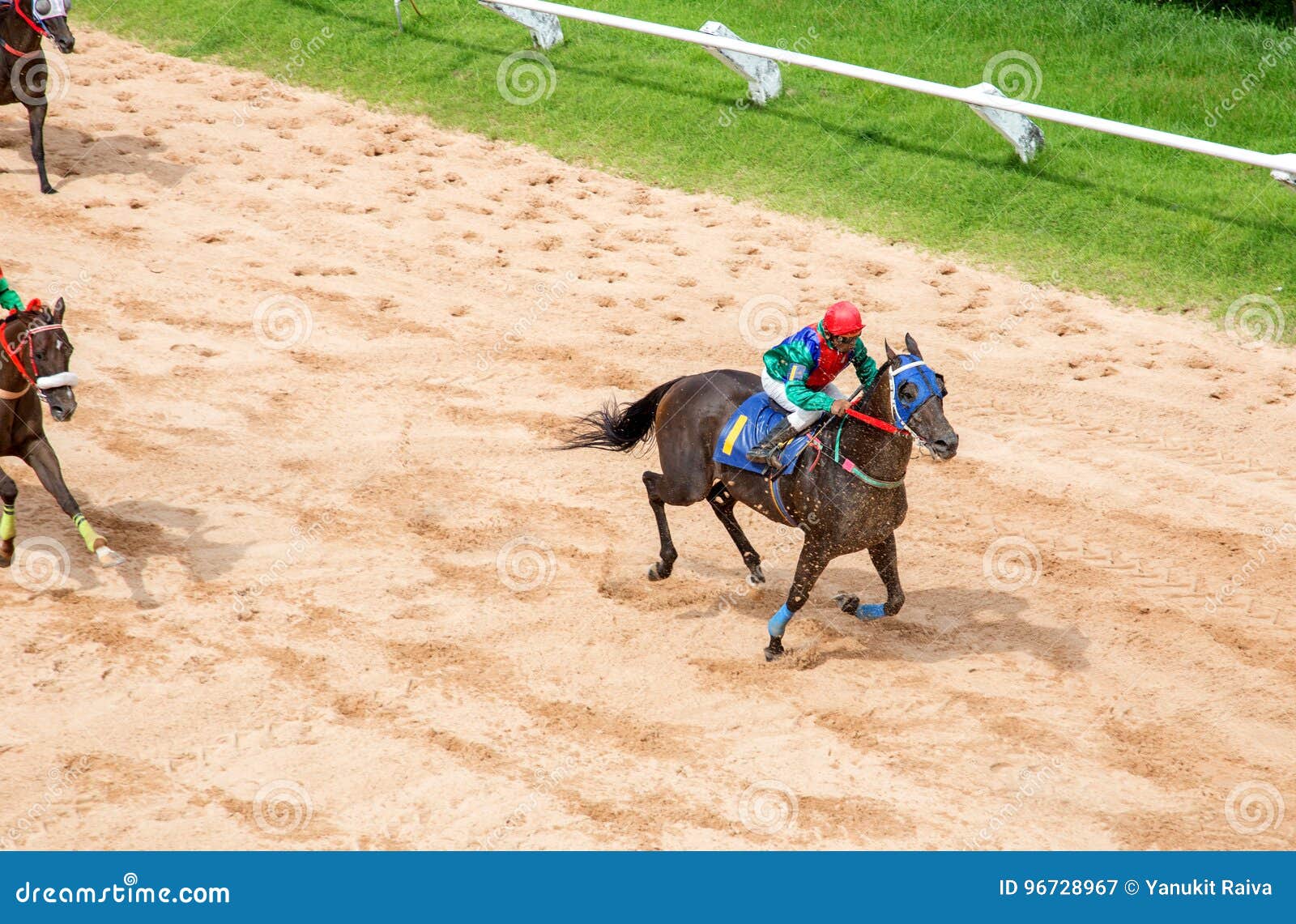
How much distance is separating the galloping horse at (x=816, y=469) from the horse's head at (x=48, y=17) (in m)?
7.95

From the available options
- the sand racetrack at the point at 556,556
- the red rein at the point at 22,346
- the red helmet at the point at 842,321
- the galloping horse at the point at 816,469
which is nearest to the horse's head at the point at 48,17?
the sand racetrack at the point at 556,556

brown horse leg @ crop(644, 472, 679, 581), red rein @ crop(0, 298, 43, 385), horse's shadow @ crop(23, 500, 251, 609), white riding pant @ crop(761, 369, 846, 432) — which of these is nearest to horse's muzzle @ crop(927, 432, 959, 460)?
white riding pant @ crop(761, 369, 846, 432)

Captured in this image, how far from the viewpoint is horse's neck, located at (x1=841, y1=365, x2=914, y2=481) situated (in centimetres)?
715

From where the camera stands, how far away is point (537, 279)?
12352 mm

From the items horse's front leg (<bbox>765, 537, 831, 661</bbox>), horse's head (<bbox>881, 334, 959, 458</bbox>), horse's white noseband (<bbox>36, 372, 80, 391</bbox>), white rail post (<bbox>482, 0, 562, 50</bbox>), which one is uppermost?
white rail post (<bbox>482, 0, 562, 50</bbox>)

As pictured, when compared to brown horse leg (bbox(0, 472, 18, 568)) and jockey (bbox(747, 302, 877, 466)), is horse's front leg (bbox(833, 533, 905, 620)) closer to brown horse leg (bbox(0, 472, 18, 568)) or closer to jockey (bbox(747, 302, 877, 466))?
jockey (bbox(747, 302, 877, 466))

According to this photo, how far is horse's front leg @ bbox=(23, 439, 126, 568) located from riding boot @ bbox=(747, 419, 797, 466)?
14.0 feet

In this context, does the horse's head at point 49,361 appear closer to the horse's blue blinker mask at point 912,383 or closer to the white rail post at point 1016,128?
the horse's blue blinker mask at point 912,383

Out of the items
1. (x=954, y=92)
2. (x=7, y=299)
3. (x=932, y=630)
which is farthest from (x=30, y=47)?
(x=932, y=630)

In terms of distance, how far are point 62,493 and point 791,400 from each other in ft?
15.8

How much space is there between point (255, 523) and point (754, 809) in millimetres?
4472

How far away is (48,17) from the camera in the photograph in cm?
1298

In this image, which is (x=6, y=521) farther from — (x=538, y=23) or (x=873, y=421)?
(x=538, y=23)

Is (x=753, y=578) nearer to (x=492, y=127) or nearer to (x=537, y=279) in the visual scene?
(x=537, y=279)
